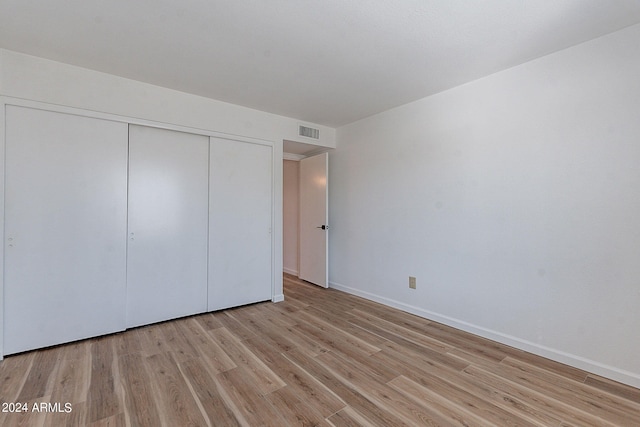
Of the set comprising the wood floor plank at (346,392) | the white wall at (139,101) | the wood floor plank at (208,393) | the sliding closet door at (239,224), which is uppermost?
the white wall at (139,101)

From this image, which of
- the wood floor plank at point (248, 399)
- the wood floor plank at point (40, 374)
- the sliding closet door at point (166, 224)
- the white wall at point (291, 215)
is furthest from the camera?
the white wall at point (291, 215)

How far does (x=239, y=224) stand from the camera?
11.8ft

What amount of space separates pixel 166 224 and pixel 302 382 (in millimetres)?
2139

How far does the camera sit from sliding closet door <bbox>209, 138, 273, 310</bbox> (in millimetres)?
3406

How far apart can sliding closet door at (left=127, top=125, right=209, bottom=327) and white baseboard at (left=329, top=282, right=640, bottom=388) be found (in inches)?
95.6

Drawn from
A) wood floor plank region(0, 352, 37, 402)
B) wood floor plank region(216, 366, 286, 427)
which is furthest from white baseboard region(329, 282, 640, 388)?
wood floor plank region(0, 352, 37, 402)

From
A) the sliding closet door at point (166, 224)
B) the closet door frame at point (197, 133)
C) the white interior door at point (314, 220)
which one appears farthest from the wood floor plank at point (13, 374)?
the white interior door at point (314, 220)

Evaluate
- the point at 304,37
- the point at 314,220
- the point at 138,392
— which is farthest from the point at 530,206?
the point at 138,392

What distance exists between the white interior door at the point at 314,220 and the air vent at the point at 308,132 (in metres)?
0.31

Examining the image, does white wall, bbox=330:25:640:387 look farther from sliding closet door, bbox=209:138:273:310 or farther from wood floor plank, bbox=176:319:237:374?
wood floor plank, bbox=176:319:237:374

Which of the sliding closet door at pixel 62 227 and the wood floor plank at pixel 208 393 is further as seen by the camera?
the sliding closet door at pixel 62 227

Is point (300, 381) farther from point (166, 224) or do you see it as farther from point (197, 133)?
point (197, 133)

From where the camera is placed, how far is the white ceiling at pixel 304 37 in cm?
183

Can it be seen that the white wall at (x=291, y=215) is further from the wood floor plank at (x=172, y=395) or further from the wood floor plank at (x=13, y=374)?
the wood floor plank at (x=13, y=374)
